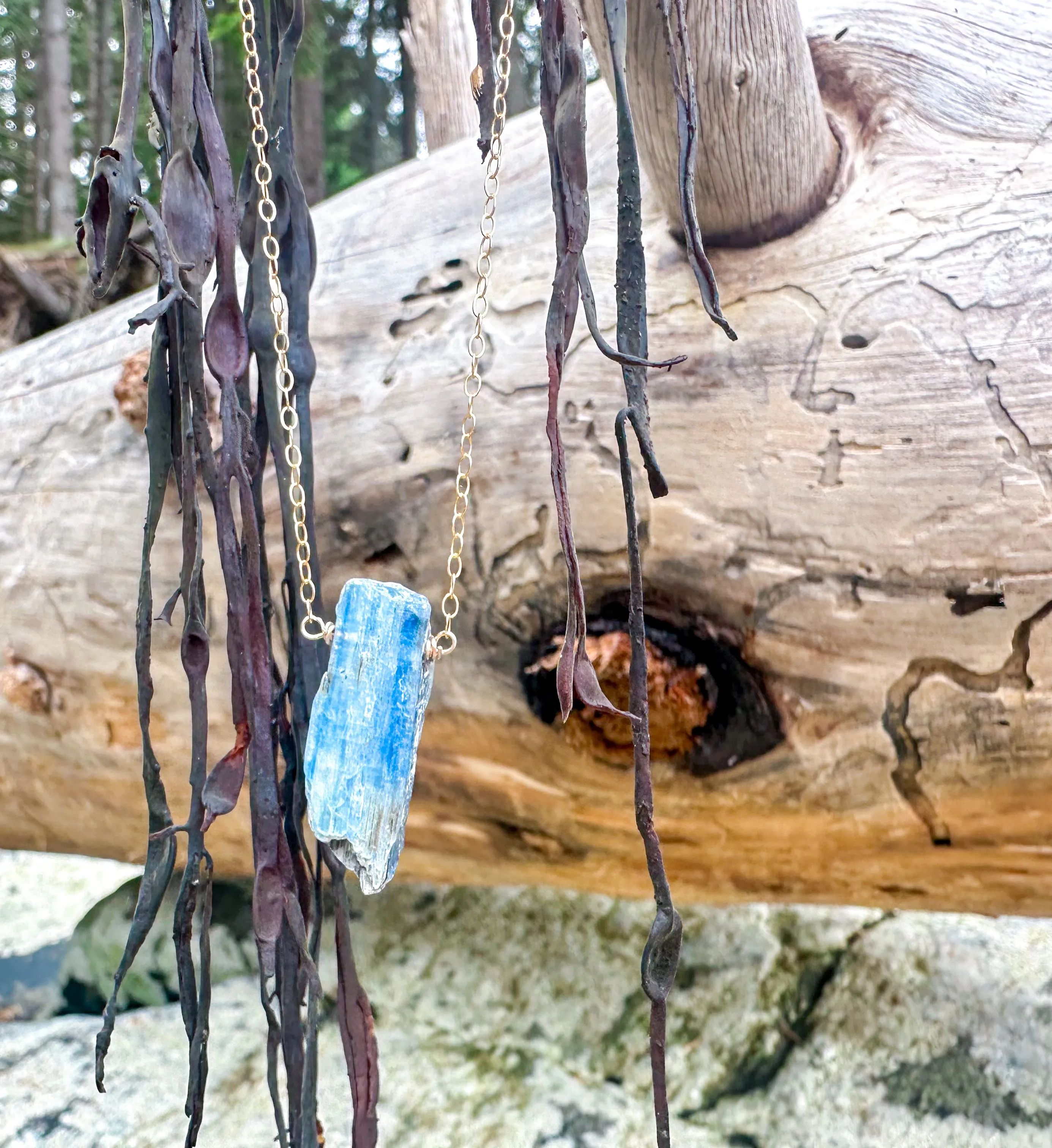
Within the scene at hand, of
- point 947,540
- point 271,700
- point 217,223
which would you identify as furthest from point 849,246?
point 271,700

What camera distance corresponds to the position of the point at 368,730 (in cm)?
83

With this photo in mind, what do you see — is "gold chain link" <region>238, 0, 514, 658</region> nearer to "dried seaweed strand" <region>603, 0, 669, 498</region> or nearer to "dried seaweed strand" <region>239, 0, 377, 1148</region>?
"dried seaweed strand" <region>239, 0, 377, 1148</region>

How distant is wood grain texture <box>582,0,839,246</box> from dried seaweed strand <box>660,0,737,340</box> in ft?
0.51

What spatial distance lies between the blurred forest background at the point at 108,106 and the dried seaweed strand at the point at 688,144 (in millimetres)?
3172

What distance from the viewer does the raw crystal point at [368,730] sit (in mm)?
814

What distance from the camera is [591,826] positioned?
1.23 m

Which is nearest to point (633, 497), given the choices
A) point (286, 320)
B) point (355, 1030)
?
point (286, 320)

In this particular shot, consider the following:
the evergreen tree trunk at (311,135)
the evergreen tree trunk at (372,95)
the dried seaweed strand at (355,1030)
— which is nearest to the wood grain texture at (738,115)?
the dried seaweed strand at (355,1030)

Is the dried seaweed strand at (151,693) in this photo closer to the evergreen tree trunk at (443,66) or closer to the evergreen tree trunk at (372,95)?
the evergreen tree trunk at (443,66)

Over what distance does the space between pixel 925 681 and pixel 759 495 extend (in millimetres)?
277

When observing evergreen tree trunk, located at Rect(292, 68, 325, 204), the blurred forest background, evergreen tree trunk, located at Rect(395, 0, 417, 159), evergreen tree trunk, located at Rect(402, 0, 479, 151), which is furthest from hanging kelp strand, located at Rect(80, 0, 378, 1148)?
evergreen tree trunk, located at Rect(395, 0, 417, 159)

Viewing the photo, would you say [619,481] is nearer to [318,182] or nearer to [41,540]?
[41,540]

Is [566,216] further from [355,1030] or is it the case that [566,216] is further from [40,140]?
[40,140]

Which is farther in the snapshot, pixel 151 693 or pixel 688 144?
pixel 151 693
